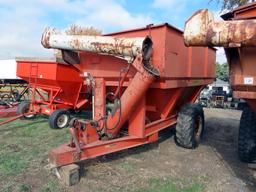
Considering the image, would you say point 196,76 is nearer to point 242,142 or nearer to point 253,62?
point 242,142

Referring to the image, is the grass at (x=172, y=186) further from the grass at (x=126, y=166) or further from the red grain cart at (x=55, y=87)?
the red grain cart at (x=55, y=87)

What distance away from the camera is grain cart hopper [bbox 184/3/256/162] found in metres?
2.80

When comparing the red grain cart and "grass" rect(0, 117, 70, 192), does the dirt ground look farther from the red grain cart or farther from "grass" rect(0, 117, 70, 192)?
the red grain cart

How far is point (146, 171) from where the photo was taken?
169 inches

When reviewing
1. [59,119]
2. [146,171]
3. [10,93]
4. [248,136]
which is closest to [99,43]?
[146,171]

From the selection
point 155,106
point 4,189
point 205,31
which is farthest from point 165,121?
point 4,189

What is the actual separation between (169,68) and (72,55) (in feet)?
6.62

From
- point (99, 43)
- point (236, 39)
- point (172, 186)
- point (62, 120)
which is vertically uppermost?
point (99, 43)

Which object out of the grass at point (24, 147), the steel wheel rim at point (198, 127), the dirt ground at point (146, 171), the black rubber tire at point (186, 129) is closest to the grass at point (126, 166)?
the dirt ground at point (146, 171)

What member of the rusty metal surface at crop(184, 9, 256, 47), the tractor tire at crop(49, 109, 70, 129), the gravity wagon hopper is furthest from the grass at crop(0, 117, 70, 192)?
the rusty metal surface at crop(184, 9, 256, 47)

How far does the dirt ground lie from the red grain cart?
1306 mm

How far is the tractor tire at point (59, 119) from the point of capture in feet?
22.6

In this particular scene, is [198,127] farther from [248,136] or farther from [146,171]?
[146,171]

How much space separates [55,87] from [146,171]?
3938 mm
